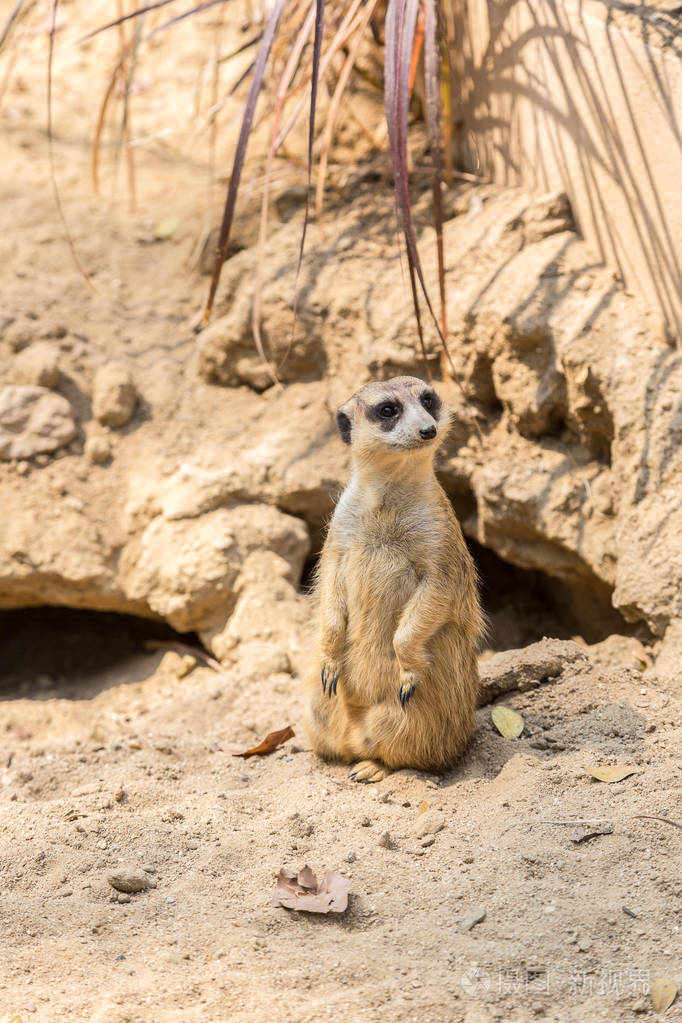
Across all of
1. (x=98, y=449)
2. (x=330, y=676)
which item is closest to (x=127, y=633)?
(x=98, y=449)

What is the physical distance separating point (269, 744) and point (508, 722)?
2.37 feet

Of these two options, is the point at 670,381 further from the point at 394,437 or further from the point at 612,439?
the point at 394,437

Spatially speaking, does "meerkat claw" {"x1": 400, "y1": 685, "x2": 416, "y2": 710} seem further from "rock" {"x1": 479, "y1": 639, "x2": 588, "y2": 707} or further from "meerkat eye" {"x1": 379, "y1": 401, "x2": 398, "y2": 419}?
"meerkat eye" {"x1": 379, "y1": 401, "x2": 398, "y2": 419}

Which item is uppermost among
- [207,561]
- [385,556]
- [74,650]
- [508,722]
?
[385,556]

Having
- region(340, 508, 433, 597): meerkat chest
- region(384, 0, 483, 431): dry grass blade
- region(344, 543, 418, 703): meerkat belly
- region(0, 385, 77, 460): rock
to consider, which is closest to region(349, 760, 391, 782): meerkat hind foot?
region(344, 543, 418, 703): meerkat belly

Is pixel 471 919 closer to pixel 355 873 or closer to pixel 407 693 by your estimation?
pixel 355 873

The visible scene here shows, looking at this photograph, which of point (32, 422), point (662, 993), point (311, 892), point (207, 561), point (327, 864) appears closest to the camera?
point (662, 993)

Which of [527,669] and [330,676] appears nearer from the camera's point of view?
[330,676]

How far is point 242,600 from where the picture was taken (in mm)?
3867

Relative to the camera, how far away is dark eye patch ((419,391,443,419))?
272 centimetres

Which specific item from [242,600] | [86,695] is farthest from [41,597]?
[242,600]

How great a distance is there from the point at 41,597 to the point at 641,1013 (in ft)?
9.83

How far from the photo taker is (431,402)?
9.04ft

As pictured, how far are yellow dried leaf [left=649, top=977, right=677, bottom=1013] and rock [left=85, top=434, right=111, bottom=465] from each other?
3002 millimetres
